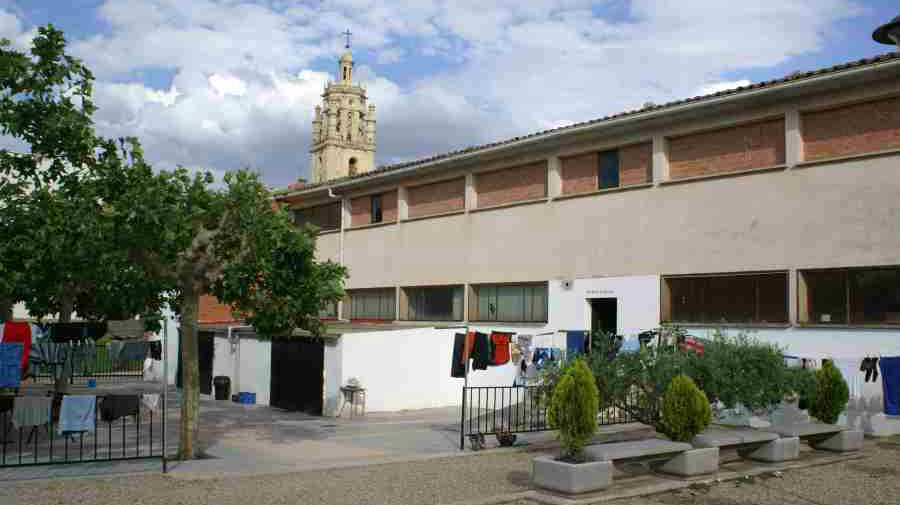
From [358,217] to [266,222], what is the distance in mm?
17832

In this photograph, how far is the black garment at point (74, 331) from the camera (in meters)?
15.2

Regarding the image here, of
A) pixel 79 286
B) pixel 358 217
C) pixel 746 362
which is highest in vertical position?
pixel 358 217

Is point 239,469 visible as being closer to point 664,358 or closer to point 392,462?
point 392,462

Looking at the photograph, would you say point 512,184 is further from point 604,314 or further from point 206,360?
point 206,360

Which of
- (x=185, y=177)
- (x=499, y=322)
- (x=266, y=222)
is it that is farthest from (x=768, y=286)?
(x=185, y=177)

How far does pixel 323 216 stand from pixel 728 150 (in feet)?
60.0

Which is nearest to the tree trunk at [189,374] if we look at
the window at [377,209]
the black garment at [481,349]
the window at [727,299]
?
the black garment at [481,349]

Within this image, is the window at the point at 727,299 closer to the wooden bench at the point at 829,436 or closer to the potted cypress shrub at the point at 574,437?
the wooden bench at the point at 829,436

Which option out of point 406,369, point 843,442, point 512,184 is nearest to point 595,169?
point 512,184

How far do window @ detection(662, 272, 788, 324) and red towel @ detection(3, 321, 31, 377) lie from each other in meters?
14.4

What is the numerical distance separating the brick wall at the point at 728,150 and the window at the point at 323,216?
1548cm

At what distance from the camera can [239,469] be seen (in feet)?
41.3

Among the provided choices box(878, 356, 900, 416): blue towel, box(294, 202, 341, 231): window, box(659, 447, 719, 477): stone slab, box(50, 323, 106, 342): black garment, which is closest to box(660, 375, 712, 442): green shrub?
box(659, 447, 719, 477): stone slab

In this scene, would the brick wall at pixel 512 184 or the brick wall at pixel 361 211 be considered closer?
the brick wall at pixel 512 184
